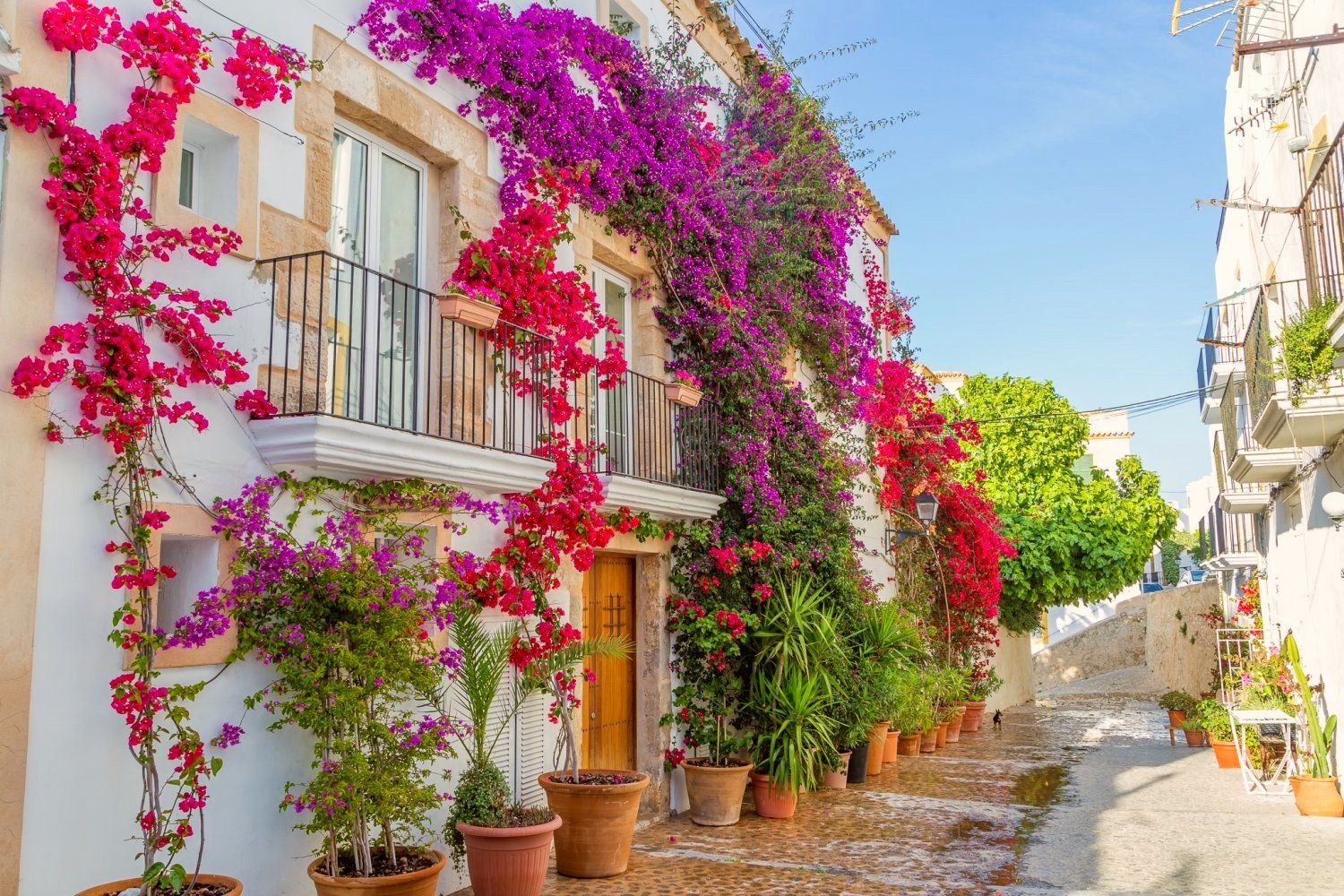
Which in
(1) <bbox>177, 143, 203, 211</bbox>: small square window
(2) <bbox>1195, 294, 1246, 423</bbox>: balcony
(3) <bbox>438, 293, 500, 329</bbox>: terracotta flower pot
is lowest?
(3) <bbox>438, 293, 500, 329</bbox>: terracotta flower pot

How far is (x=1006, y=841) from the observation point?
25.3 ft

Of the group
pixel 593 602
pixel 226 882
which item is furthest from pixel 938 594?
pixel 226 882

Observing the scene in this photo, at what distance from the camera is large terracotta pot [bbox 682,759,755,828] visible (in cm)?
842

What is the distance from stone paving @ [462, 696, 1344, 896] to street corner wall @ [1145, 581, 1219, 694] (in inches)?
389

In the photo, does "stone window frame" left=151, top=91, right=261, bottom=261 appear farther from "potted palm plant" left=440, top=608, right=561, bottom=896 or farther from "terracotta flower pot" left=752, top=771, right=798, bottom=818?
"terracotta flower pot" left=752, top=771, right=798, bottom=818

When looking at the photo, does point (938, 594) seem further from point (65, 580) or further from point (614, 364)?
point (65, 580)

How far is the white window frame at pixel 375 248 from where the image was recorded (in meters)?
6.21

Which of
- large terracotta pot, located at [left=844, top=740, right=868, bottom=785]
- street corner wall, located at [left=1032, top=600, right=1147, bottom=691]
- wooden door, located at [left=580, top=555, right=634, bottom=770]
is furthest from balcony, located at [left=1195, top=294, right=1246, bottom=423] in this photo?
street corner wall, located at [left=1032, top=600, right=1147, bottom=691]

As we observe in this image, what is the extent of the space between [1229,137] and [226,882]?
15214 mm

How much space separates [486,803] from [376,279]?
3160 millimetres

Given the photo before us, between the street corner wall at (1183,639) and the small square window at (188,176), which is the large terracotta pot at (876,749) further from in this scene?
the street corner wall at (1183,639)

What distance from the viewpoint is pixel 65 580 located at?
13.9ft

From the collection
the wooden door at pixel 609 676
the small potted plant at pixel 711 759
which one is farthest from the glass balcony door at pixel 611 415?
the small potted plant at pixel 711 759

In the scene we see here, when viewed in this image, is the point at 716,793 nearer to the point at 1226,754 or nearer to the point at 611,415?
the point at 611,415
